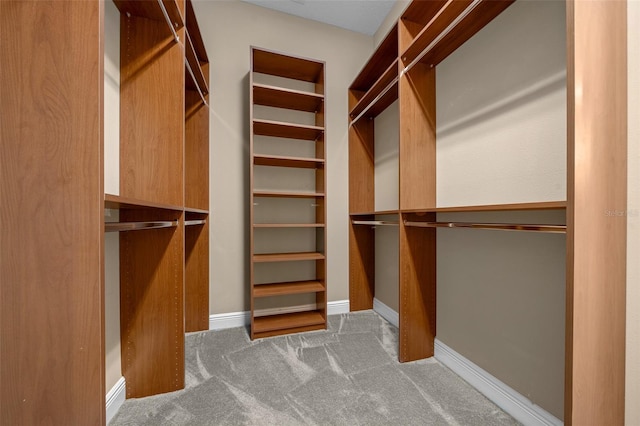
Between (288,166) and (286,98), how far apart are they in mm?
589

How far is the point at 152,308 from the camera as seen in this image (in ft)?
4.58

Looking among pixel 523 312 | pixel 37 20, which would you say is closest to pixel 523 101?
pixel 523 312

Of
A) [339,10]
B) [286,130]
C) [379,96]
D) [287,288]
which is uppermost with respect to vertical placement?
[339,10]

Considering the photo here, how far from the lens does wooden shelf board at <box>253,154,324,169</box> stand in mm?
2137

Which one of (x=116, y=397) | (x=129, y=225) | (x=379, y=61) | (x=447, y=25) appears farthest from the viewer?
(x=379, y=61)

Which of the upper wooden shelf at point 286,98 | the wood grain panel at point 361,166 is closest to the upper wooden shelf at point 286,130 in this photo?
the upper wooden shelf at point 286,98

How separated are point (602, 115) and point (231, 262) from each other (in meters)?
2.36

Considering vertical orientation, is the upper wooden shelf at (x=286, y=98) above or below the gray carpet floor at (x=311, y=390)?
above

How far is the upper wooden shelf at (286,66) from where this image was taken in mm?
2143

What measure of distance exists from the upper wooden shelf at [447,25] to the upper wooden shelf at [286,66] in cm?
85

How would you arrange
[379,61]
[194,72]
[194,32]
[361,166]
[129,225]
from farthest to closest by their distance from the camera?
[361,166]
[379,61]
[194,72]
[194,32]
[129,225]

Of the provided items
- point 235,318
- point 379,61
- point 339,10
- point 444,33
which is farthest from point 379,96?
point 235,318

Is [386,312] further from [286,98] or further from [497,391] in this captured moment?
[286,98]

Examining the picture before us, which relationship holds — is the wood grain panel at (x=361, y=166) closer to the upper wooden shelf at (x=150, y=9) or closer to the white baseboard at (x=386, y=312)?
the white baseboard at (x=386, y=312)
